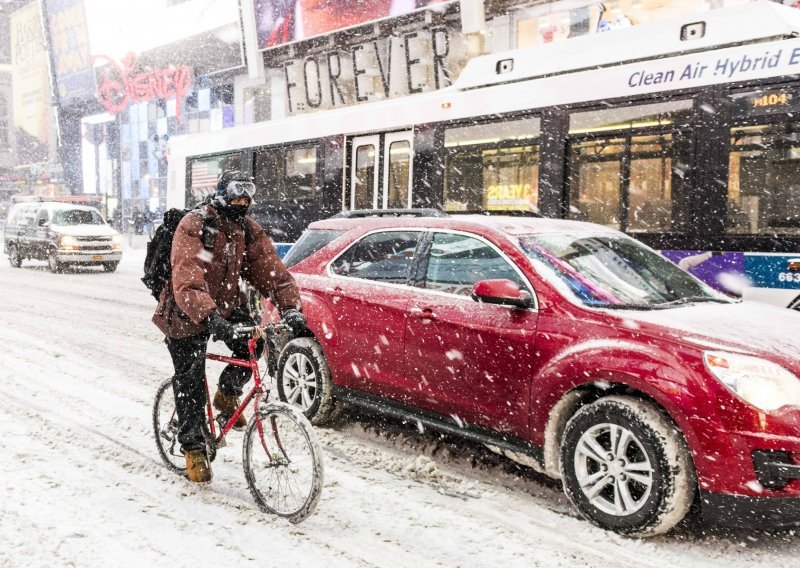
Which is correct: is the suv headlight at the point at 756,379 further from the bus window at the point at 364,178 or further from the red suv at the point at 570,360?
the bus window at the point at 364,178

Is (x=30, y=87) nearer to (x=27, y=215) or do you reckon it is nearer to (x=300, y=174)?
(x=27, y=215)

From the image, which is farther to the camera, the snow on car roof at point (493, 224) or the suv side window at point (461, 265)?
the snow on car roof at point (493, 224)

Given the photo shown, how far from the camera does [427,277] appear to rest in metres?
5.25

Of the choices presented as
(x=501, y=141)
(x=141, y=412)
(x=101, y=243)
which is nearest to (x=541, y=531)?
(x=141, y=412)

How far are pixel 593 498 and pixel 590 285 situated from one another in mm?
1231

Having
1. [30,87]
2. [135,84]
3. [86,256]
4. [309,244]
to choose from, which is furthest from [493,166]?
[30,87]

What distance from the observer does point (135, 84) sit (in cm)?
4022

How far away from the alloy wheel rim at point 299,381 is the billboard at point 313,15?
1652 centimetres

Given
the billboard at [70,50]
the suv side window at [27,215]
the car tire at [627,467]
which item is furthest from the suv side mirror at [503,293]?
the billboard at [70,50]

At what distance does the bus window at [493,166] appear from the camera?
9305 mm

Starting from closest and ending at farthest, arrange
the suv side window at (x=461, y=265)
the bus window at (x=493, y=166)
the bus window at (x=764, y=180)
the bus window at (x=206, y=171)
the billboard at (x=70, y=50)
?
the suv side window at (x=461, y=265), the bus window at (x=764, y=180), the bus window at (x=493, y=166), the bus window at (x=206, y=171), the billboard at (x=70, y=50)

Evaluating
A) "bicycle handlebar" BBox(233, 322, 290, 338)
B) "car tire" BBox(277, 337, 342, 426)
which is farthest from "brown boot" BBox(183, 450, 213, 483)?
"car tire" BBox(277, 337, 342, 426)

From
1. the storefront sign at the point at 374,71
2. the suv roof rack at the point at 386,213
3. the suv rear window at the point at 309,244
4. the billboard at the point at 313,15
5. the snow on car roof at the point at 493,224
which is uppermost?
the billboard at the point at 313,15

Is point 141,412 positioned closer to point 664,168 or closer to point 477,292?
point 477,292
